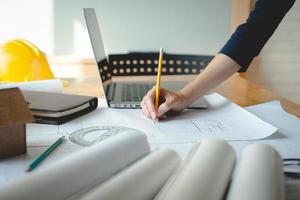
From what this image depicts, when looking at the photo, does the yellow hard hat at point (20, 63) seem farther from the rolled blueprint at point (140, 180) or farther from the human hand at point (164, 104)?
the rolled blueprint at point (140, 180)

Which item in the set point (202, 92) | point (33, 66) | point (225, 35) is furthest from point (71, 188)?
point (225, 35)

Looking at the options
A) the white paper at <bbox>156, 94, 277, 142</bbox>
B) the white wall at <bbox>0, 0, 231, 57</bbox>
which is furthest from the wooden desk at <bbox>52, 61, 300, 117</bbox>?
the white wall at <bbox>0, 0, 231, 57</bbox>

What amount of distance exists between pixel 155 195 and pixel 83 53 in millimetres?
1834

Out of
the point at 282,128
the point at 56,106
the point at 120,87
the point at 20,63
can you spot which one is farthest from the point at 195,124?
the point at 20,63

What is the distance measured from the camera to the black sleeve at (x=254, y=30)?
1.02 m

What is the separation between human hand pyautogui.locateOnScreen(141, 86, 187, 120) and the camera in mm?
885

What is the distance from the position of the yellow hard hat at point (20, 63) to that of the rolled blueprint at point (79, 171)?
69 cm

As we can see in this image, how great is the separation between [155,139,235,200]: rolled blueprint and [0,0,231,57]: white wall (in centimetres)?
171

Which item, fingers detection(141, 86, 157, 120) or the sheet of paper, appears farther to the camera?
fingers detection(141, 86, 157, 120)

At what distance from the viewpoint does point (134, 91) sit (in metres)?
1.13

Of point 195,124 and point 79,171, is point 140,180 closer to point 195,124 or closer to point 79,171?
point 79,171

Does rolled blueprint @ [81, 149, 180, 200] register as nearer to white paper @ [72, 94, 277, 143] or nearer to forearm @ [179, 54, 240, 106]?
white paper @ [72, 94, 277, 143]

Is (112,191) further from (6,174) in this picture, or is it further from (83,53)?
(83,53)

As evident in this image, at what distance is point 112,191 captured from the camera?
Answer: 41 cm
